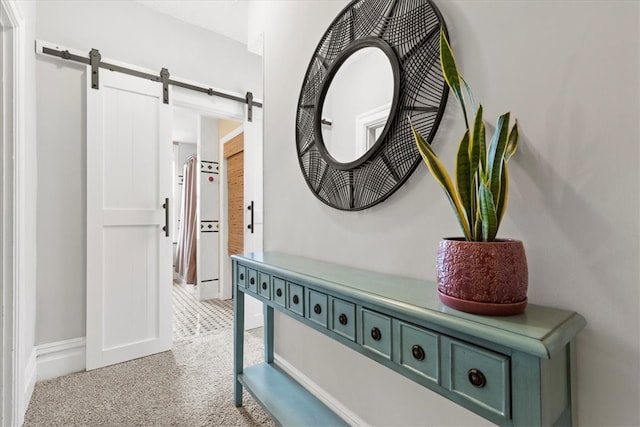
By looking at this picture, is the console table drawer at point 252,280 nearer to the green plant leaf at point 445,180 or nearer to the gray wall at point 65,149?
the green plant leaf at point 445,180

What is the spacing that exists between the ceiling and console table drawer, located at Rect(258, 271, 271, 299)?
6.87ft

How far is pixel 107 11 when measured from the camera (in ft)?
7.06

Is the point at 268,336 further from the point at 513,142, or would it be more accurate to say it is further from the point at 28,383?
the point at 513,142

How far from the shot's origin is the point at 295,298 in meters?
1.23

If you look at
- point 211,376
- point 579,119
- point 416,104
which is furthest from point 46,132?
point 579,119

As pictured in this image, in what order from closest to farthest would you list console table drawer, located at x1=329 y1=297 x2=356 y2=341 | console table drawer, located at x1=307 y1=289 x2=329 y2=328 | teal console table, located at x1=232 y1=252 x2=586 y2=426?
1. teal console table, located at x1=232 y1=252 x2=586 y2=426
2. console table drawer, located at x1=329 y1=297 x2=356 y2=341
3. console table drawer, located at x1=307 y1=289 x2=329 y2=328

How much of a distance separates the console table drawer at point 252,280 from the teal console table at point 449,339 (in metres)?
0.26

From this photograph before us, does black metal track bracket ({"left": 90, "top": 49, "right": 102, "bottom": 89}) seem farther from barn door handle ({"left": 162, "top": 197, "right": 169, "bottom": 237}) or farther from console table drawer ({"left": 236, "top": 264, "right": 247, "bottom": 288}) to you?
console table drawer ({"left": 236, "top": 264, "right": 247, "bottom": 288})

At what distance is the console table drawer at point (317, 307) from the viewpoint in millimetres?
1081

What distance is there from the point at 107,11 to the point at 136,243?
162cm

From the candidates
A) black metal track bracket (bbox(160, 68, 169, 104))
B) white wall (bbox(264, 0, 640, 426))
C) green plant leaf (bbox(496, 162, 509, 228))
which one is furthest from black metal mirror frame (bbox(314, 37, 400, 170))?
black metal track bracket (bbox(160, 68, 169, 104))

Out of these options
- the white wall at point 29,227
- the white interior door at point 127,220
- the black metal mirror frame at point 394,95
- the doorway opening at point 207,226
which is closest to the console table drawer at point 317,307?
the black metal mirror frame at point 394,95

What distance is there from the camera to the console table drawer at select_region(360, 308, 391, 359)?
2.77ft

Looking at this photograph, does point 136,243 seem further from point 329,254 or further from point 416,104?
point 416,104
